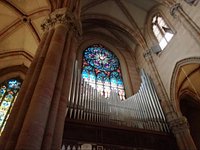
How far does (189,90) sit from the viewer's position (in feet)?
38.8

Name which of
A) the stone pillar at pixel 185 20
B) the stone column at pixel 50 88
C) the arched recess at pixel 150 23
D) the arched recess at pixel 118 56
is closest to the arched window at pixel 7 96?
the arched recess at pixel 118 56

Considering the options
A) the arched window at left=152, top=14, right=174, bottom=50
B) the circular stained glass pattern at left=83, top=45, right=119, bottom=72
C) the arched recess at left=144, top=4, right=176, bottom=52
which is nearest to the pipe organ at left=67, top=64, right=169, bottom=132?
the arched window at left=152, top=14, right=174, bottom=50

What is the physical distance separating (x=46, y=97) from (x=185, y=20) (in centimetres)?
706

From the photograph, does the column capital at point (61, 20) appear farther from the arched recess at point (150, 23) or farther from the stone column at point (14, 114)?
the arched recess at point (150, 23)

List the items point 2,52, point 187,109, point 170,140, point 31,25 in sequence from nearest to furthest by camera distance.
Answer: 1. point 170,140
2. point 31,25
3. point 2,52
4. point 187,109

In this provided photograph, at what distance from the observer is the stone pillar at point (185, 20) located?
756 cm

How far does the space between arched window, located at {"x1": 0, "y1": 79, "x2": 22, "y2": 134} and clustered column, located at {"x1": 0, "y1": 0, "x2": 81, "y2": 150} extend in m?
6.26

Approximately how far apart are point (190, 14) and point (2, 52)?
10.7 metres

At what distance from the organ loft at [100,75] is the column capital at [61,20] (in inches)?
1.4

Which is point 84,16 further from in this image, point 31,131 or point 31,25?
point 31,131

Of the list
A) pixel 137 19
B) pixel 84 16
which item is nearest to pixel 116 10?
pixel 137 19

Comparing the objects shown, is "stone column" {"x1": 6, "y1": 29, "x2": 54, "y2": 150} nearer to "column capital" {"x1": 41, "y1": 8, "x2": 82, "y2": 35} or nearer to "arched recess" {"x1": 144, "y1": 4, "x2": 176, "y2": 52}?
"column capital" {"x1": 41, "y1": 8, "x2": 82, "y2": 35}

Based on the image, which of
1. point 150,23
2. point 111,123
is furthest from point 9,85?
point 150,23

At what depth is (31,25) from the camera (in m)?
10.8
